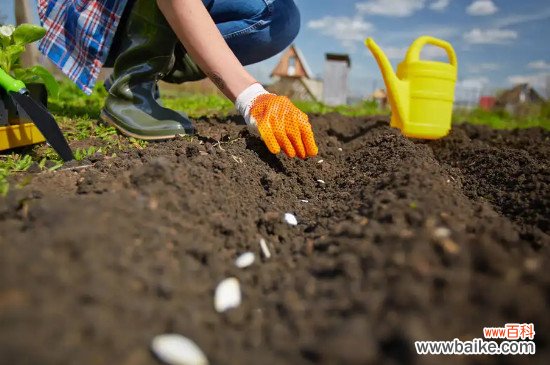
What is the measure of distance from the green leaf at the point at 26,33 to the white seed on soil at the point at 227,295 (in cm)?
185

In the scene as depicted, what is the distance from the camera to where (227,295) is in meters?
0.81

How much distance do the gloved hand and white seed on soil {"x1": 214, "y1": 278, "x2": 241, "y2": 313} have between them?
910mm

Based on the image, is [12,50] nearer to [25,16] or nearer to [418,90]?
[25,16]

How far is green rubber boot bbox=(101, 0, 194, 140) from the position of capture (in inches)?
82.0

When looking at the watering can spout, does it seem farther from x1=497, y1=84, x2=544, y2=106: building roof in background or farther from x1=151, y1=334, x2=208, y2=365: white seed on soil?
x1=497, y1=84, x2=544, y2=106: building roof in background

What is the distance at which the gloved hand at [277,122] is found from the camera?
1679 millimetres

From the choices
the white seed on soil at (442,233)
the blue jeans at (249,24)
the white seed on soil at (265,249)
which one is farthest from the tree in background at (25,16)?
the white seed on soil at (442,233)

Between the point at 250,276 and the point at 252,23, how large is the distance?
6.90 feet

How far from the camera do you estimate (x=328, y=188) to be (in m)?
1.67

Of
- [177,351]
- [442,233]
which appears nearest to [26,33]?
[177,351]

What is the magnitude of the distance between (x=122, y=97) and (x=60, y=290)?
1.75 metres

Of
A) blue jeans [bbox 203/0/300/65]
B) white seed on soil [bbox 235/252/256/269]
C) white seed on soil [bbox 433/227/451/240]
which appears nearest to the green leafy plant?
blue jeans [bbox 203/0/300/65]

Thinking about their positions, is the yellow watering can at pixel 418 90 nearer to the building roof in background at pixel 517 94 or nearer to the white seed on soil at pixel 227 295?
the white seed on soil at pixel 227 295

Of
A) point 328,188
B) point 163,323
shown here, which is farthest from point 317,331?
point 328,188
